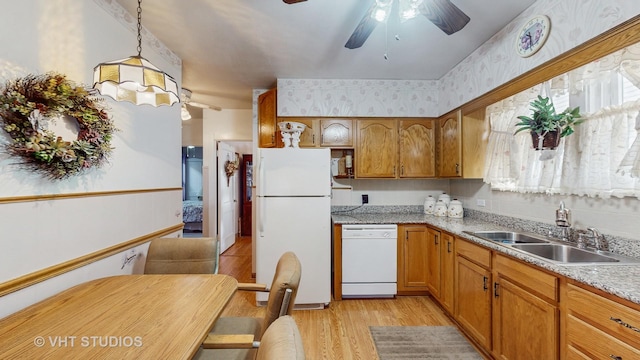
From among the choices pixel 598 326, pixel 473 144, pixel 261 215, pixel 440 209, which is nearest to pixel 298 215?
pixel 261 215

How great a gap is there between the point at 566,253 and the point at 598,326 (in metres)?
0.75

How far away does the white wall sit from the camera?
1.22 metres

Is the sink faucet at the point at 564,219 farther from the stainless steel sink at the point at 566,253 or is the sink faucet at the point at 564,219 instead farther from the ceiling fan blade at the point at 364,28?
the ceiling fan blade at the point at 364,28

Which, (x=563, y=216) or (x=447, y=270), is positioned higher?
(x=563, y=216)

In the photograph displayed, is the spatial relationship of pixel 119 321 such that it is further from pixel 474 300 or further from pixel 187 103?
pixel 187 103

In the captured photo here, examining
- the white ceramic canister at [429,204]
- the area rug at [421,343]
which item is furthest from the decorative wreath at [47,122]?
the white ceramic canister at [429,204]

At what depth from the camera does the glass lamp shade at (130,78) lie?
126 cm

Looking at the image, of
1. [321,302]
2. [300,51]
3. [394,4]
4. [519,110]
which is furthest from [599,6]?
[321,302]

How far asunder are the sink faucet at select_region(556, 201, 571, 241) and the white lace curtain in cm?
13

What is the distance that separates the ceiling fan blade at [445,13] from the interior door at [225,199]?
394 cm

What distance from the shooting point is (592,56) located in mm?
1537

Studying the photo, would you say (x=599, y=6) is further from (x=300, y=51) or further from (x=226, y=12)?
(x=226, y=12)

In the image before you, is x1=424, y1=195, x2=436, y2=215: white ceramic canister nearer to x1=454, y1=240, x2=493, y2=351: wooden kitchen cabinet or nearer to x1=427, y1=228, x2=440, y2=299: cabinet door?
x1=427, y1=228, x2=440, y2=299: cabinet door

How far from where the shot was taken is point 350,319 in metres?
2.58
